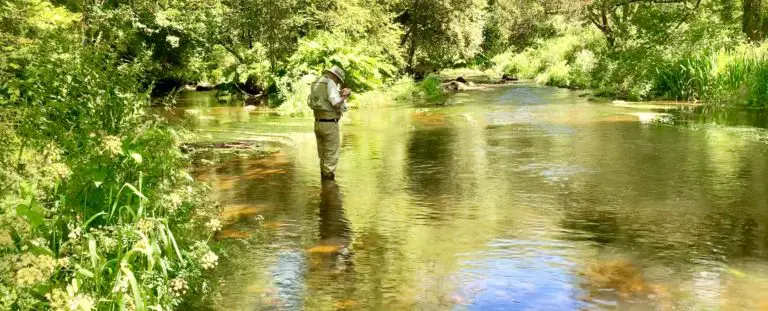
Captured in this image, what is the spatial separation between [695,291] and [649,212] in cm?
272

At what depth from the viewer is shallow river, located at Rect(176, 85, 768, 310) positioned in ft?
18.0

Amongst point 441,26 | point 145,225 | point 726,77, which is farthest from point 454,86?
point 145,225

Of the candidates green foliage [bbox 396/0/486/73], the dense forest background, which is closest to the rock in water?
the dense forest background

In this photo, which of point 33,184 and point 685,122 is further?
point 685,122

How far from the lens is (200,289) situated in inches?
216

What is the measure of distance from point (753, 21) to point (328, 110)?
70.3ft

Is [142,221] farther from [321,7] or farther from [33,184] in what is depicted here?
[321,7]

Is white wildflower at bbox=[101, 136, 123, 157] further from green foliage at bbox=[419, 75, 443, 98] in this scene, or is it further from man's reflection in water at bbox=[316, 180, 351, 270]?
green foliage at bbox=[419, 75, 443, 98]

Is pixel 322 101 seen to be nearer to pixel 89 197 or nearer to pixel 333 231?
pixel 333 231

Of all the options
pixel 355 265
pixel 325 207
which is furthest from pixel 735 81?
pixel 355 265

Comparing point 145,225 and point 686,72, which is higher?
point 686,72

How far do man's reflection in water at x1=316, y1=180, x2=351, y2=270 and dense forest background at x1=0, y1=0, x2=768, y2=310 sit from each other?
1118 millimetres

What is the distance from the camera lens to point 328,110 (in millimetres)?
10281

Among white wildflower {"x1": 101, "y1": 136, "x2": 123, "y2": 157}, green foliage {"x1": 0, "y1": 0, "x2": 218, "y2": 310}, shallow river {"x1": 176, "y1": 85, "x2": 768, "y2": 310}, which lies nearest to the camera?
green foliage {"x1": 0, "y1": 0, "x2": 218, "y2": 310}
